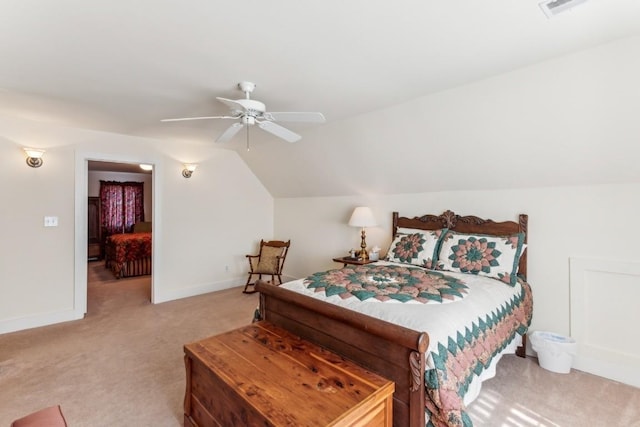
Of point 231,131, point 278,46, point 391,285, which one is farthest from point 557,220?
point 231,131

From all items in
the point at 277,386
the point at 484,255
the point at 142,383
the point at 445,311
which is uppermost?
the point at 484,255

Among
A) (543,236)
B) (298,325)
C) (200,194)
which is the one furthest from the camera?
(200,194)

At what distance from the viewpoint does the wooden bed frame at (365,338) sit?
1.49 metres

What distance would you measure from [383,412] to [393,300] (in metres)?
0.68

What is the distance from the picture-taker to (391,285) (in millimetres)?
2383

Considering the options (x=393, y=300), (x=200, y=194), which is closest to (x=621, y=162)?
(x=393, y=300)

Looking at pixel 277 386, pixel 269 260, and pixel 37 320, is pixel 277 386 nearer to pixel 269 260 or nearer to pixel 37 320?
pixel 269 260

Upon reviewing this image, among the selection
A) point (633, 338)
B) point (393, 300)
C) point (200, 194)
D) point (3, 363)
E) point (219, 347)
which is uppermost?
point (200, 194)

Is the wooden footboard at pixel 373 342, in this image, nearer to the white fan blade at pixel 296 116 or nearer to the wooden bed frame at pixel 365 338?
the wooden bed frame at pixel 365 338

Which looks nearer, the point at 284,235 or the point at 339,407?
the point at 339,407

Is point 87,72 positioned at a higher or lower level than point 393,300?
higher

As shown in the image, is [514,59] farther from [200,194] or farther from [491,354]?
[200,194]

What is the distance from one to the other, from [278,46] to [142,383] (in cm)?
264

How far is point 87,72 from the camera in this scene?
7.25 feet
